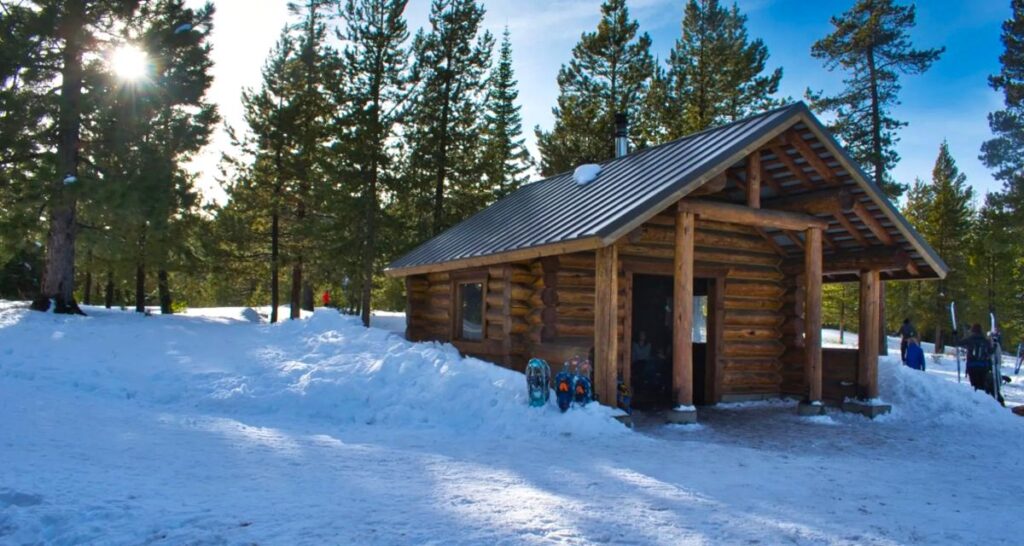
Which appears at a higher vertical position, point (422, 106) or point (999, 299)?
point (422, 106)

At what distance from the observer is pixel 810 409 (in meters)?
10.7

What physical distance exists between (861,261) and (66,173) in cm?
2069

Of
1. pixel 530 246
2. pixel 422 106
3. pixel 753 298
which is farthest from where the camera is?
pixel 422 106

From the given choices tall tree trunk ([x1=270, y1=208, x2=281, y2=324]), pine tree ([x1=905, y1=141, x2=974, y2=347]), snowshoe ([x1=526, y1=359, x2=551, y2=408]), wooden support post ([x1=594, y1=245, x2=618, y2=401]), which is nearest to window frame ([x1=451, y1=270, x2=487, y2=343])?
snowshoe ([x1=526, y1=359, x2=551, y2=408])

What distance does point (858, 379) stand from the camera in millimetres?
11844

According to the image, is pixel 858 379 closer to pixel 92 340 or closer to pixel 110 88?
pixel 92 340

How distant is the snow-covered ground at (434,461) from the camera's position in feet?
14.8

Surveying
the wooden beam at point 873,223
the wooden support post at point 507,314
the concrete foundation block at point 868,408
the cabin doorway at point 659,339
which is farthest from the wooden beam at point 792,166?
the wooden support post at point 507,314

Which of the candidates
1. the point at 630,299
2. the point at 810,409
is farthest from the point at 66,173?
the point at 810,409

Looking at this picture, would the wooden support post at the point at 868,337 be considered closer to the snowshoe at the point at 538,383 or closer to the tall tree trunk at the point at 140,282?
the snowshoe at the point at 538,383

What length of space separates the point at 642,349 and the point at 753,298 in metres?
2.51

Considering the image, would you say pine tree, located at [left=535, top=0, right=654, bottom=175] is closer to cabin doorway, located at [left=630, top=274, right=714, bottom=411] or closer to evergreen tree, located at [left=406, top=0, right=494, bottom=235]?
evergreen tree, located at [left=406, top=0, right=494, bottom=235]

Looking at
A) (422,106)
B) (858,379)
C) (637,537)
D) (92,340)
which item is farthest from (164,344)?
(422,106)

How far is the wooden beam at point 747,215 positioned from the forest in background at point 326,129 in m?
16.3
